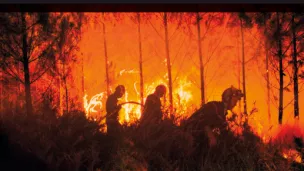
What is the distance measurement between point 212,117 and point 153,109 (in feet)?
2.56

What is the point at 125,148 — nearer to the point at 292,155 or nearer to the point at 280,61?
the point at 292,155

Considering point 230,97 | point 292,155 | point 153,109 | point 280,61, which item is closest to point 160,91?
point 153,109

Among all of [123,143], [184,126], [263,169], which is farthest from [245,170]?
[123,143]

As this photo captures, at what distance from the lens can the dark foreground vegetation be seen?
4.29 m

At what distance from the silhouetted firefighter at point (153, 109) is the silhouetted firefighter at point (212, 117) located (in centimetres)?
41

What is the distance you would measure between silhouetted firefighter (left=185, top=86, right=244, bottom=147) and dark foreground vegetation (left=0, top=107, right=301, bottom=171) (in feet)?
0.42

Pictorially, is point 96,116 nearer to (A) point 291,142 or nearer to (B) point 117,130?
(B) point 117,130

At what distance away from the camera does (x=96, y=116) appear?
5.13m

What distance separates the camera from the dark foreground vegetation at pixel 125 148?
4.29m

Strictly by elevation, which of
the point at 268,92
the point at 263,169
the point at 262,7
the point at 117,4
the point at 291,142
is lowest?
the point at 263,169

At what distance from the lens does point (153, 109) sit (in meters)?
5.03

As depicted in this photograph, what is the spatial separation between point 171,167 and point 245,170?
3.06ft

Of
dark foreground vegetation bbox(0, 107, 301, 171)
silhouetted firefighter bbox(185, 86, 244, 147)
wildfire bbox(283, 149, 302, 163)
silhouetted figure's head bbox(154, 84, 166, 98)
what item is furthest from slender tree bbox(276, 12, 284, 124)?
silhouetted figure's head bbox(154, 84, 166, 98)

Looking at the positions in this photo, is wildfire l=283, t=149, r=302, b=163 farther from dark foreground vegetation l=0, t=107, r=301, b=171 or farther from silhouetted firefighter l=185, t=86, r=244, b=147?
silhouetted firefighter l=185, t=86, r=244, b=147
